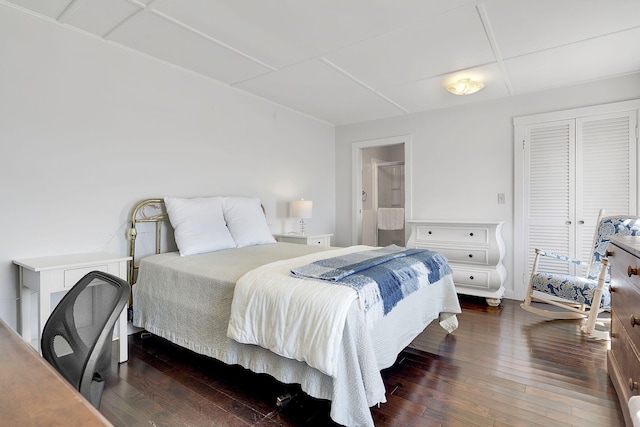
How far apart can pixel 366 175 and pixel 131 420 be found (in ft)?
14.8

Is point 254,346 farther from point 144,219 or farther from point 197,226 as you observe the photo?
point 144,219

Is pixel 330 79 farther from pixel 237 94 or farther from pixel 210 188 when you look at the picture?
pixel 210 188

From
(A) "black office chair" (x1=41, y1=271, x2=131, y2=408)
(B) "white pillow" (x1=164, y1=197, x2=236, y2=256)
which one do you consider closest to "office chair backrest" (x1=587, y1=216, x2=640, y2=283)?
(B) "white pillow" (x1=164, y1=197, x2=236, y2=256)

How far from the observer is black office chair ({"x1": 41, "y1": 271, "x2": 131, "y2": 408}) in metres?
0.95

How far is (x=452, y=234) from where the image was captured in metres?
3.91

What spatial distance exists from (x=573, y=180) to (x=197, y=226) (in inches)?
151

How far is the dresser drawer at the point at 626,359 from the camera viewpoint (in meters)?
1.47

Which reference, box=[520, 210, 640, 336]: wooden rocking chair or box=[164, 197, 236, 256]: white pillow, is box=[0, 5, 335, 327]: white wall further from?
box=[520, 210, 640, 336]: wooden rocking chair

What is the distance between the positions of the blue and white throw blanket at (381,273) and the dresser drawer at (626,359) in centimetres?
103

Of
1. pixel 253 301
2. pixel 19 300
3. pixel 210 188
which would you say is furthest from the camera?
pixel 210 188

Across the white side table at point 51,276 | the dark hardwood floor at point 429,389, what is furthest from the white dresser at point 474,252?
the white side table at point 51,276

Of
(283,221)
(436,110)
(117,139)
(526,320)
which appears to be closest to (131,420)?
(117,139)

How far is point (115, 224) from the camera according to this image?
2.70 metres

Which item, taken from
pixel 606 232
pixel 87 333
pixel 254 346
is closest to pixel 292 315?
pixel 254 346
